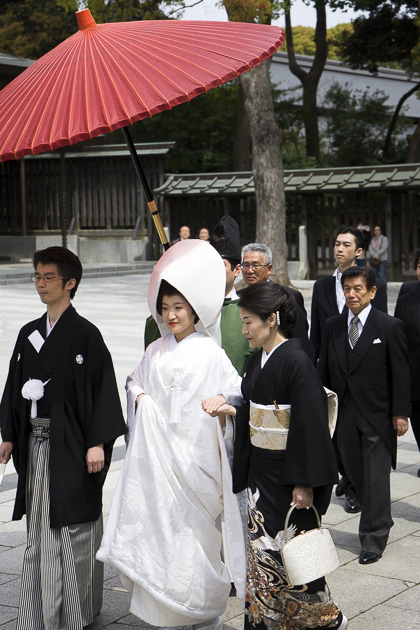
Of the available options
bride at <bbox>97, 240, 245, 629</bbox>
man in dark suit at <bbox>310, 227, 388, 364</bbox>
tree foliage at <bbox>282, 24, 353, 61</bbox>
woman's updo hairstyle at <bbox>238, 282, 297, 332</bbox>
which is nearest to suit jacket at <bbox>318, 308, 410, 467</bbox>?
man in dark suit at <bbox>310, 227, 388, 364</bbox>

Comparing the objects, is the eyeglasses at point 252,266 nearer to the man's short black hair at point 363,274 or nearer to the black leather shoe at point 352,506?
Answer: the man's short black hair at point 363,274

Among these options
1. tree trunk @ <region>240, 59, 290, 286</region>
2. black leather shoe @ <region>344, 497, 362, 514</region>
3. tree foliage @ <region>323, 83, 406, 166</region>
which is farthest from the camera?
tree foliage @ <region>323, 83, 406, 166</region>

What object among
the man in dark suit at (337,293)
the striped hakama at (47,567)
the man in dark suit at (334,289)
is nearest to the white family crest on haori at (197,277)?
the striped hakama at (47,567)

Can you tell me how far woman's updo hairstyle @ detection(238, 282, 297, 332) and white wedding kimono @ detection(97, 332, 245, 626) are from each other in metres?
0.42

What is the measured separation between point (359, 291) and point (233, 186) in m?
19.8

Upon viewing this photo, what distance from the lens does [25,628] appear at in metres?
3.69

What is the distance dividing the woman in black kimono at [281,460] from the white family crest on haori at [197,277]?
1.16ft

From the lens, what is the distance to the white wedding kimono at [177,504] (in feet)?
11.6

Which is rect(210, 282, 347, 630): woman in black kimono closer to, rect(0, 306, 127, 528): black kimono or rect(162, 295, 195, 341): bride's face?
rect(162, 295, 195, 341): bride's face

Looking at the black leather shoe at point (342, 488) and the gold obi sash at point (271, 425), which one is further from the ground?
the gold obi sash at point (271, 425)

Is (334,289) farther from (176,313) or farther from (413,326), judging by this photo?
(176,313)

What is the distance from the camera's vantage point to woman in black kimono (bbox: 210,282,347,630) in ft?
10.6

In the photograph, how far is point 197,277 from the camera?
12.0 ft

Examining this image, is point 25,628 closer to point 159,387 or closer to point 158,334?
point 159,387
